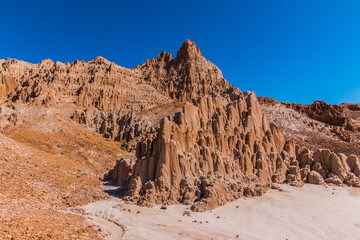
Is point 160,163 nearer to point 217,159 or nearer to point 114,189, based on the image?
point 217,159

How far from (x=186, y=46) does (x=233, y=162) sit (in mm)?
101480

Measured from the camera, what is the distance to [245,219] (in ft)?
51.0

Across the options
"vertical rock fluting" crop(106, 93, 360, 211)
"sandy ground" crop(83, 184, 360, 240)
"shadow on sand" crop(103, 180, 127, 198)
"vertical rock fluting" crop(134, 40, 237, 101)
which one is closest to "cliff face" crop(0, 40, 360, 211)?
"vertical rock fluting" crop(106, 93, 360, 211)

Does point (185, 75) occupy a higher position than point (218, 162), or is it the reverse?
point (185, 75)

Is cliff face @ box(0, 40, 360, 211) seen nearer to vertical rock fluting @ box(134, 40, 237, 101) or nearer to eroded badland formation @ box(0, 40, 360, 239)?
eroded badland formation @ box(0, 40, 360, 239)

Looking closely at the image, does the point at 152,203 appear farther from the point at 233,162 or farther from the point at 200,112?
the point at 200,112

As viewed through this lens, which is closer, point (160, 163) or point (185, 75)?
point (160, 163)

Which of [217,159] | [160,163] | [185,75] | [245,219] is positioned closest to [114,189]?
[160,163]

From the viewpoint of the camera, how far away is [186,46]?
4481 inches

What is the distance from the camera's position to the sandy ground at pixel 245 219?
43.4 ft

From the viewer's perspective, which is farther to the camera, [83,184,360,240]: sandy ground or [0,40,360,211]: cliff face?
[0,40,360,211]: cliff face

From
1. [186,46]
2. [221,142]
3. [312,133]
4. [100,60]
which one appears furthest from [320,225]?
[186,46]

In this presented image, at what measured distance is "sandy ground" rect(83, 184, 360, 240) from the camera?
521 inches

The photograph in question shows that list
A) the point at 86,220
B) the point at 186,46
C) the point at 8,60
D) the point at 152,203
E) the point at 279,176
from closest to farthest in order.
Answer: the point at 86,220, the point at 152,203, the point at 279,176, the point at 8,60, the point at 186,46
